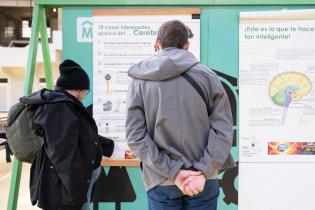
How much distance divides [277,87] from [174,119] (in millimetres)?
1507

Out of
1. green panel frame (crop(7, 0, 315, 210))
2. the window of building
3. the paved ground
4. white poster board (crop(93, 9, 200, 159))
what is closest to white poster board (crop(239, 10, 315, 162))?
green panel frame (crop(7, 0, 315, 210))

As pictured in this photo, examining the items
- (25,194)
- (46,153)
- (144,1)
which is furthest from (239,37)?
(25,194)

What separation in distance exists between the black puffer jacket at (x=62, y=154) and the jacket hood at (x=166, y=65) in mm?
587

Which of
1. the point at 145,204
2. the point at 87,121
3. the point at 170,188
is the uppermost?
the point at 87,121

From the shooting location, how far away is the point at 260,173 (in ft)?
9.87

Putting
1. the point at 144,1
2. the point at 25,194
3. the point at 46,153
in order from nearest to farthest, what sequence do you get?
the point at 46,153, the point at 144,1, the point at 25,194

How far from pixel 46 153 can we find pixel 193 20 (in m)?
1.51

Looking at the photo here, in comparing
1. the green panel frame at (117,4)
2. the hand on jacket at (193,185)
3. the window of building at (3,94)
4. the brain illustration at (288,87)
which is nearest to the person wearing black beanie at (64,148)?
the green panel frame at (117,4)

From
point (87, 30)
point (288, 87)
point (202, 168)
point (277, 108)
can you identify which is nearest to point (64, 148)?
point (202, 168)

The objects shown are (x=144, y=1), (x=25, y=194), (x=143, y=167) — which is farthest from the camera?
(x=25, y=194)

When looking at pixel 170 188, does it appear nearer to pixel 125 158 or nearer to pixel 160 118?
pixel 160 118

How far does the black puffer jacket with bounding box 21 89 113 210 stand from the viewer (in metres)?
2.14

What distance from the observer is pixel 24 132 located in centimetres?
231

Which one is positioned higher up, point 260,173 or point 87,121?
point 87,121
